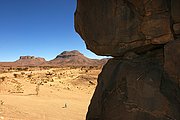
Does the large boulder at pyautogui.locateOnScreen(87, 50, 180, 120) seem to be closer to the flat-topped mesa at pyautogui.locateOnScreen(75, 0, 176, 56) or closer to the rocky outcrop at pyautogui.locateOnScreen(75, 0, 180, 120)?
the rocky outcrop at pyautogui.locateOnScreen(75, 0, 180, 120)

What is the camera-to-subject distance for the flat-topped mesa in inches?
321

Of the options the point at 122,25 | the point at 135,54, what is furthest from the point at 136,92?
the point at 122,25

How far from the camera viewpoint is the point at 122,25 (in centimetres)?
912

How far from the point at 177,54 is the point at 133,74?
5.63 feet

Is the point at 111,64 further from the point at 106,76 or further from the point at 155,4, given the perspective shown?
the point at 155,4

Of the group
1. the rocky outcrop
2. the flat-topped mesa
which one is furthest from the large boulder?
the flat-topped mesa

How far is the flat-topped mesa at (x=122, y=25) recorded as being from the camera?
8.16 m

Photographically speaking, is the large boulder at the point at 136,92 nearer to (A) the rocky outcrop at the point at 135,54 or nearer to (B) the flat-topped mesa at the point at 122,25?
(A) the rocky outcrop at the point at 135,54

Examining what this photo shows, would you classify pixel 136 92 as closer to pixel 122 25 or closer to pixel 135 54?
pixel 135 54

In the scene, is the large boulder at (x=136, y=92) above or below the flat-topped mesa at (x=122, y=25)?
below

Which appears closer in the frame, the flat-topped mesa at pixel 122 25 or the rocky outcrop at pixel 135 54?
the rocky outcrop at pixel 135 54

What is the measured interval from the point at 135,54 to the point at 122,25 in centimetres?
113

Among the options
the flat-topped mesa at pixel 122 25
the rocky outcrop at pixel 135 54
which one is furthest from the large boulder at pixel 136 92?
the flat-topped mesa at pixel 122 25

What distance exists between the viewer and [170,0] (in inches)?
316
